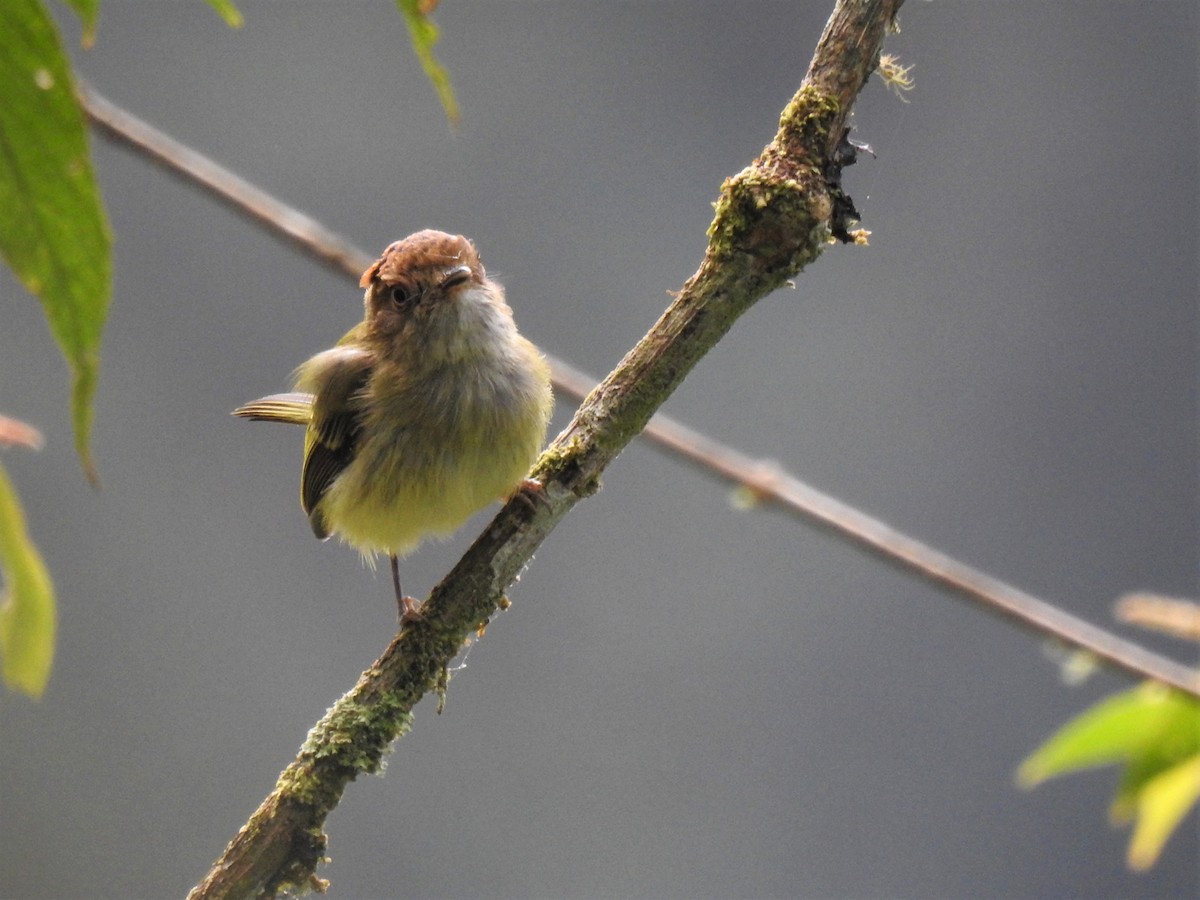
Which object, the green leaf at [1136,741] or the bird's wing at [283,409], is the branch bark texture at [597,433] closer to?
the green leaf at [1136,741]

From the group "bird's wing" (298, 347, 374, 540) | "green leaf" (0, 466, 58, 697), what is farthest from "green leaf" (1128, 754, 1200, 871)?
"bird's wing" (298, 347, 374, 540)

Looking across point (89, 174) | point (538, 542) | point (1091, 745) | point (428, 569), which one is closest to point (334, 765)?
point (538, 542)

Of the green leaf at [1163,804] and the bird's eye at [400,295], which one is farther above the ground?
the bird's eye at [400,295]

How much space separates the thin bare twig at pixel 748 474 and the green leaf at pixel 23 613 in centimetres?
110

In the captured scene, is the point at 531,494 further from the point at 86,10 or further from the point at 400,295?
the point at 86,10

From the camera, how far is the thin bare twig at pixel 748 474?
177 cm

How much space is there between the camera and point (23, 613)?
0.76 meters

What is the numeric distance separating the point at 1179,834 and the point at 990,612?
6.19 metres

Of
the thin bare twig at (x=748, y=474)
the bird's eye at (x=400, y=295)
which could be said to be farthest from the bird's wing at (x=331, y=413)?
the thin bare twig at (x=748, y=474)

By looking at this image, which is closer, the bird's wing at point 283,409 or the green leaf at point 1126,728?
the green leaf at point 1126,728

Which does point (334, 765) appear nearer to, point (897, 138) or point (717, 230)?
point (717, 230)

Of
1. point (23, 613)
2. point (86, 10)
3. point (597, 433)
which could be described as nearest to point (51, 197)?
point (86, 10)

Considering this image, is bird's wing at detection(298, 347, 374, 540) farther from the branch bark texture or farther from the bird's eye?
the branch bark texture

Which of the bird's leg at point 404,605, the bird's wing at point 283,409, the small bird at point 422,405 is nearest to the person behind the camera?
the bird's leg at point 404,605
